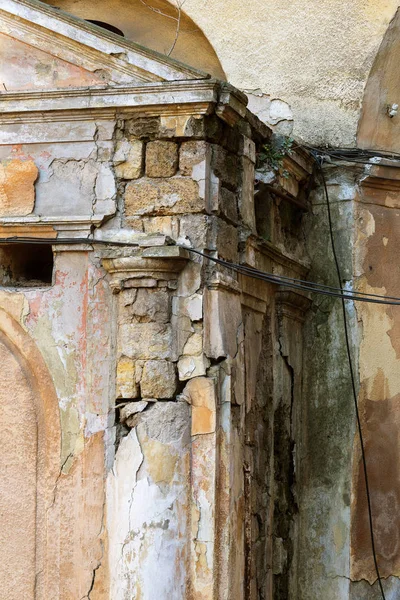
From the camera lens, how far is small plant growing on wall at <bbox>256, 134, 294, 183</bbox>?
7.66m

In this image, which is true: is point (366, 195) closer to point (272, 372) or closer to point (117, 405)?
point (272, 372)

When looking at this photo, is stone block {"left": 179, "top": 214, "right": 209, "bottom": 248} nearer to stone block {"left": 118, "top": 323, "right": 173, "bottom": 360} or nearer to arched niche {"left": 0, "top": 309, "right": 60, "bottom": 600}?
stone block {"left": 118, "top": 323, "right": 173, "bottom": 360}

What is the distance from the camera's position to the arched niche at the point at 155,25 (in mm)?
9328

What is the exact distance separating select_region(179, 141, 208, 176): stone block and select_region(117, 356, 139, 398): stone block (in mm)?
1229

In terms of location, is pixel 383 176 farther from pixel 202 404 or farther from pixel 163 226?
pixel 202 404

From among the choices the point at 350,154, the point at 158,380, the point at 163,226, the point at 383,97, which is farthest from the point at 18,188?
the point at 383,97

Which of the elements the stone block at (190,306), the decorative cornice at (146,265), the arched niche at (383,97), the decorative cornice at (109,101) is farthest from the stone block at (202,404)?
the arched niche at (383,97)

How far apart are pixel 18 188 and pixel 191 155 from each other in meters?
1.13

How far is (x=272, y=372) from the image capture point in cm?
794

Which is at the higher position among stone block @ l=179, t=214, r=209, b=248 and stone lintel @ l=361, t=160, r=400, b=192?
stone lintel @ l=361, t=160, r=400, b=192

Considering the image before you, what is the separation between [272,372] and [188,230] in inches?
62.3

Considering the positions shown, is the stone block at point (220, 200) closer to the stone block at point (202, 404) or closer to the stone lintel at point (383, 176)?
the stone block at point (202, 404)

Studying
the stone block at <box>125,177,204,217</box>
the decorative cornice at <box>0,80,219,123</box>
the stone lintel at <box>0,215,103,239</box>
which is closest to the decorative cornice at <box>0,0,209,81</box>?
the decorative cornice at <box>0,80,219,123</box>

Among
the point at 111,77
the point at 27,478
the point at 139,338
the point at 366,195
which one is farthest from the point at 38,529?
the point at 366,195
